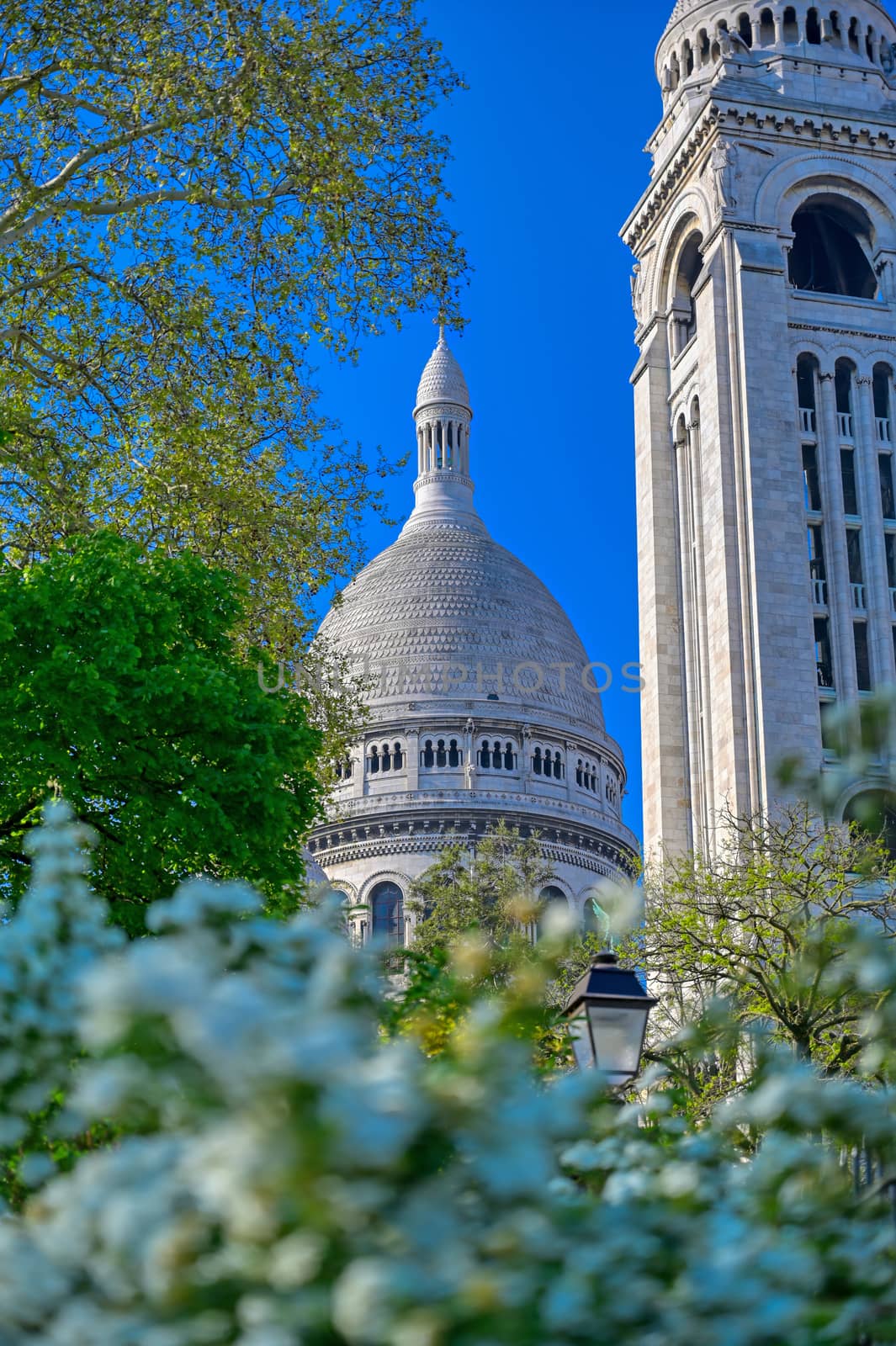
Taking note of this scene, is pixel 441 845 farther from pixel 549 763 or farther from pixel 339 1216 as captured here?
pixel 339 1216

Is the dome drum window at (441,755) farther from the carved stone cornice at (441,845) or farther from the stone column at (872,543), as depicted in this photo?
the stone column at (872,543)

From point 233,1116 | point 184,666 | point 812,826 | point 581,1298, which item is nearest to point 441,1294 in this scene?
point 581,1298

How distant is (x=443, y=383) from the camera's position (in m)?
117

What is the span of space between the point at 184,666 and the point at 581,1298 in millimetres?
15441

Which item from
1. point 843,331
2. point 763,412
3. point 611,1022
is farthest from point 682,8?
point 611,1022

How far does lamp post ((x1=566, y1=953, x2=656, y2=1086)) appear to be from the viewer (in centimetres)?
934

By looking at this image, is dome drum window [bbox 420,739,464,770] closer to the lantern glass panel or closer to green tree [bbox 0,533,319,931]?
green tree [bbox 0,533,319,931]

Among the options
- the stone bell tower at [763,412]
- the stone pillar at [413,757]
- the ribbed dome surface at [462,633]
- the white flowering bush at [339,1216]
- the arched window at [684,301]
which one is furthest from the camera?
the ribbed dome surface at [462,633]

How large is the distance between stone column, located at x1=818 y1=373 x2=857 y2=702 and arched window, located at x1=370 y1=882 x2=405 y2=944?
134 ft

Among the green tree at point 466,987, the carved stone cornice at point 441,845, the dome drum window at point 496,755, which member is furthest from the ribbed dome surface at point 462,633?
the green tree at point 466,987

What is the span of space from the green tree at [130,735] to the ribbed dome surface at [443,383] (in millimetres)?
98400

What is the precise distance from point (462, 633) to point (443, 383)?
22.7 metres

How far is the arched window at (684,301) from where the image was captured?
5497cm

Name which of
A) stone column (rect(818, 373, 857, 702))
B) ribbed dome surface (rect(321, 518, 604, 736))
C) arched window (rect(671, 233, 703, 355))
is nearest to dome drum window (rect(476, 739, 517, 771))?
ribbed dome surface (rect(321, 518, 604, 736))
